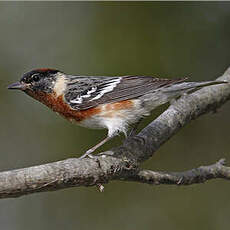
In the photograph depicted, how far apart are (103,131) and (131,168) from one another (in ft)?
7.40

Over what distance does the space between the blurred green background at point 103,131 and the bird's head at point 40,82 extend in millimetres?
1219

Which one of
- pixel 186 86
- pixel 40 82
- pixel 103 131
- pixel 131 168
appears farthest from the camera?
pixel 103 131

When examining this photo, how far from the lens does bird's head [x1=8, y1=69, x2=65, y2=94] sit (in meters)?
4.89

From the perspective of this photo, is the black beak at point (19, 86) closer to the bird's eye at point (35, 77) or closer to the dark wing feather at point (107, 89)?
the bird's eye at point (35, 77)

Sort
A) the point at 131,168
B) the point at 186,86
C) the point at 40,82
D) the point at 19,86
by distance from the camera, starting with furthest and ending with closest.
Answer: the point at 40,82
the point at 19,86
the point at 186,86
the point at 131,168

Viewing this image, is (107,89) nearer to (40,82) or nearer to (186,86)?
(40,82)

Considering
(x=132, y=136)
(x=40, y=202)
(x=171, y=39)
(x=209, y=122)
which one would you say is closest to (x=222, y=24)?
(x=171, y=39)

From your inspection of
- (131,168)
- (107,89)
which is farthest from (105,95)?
(131,168)

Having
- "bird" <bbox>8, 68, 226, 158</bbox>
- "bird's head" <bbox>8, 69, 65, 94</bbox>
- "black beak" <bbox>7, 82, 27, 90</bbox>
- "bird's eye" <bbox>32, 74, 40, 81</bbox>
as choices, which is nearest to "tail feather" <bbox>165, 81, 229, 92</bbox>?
"bird" <bbox>8, 68, 226, 158</bbox>

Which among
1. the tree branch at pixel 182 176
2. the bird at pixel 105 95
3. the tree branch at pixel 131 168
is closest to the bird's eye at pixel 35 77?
the bird at pixel 105 95

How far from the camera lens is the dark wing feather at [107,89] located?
476 centimetres

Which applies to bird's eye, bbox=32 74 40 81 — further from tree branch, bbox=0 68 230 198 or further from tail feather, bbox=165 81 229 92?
tail feather, bbox=165 81 229 92

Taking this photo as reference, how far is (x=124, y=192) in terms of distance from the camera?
19.7ft

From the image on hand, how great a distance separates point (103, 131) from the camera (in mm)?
6105
